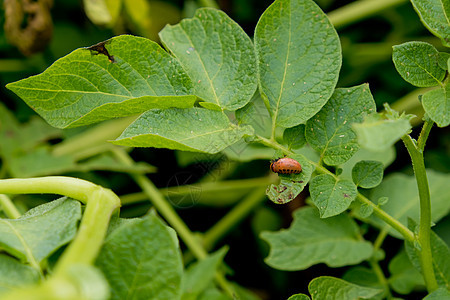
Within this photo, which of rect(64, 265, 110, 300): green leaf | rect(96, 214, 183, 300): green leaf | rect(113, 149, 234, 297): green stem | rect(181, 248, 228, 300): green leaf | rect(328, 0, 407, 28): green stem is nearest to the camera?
rect(64, 265, 110, 300): green leaf

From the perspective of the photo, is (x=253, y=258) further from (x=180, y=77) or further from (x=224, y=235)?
(x=180, y=77)

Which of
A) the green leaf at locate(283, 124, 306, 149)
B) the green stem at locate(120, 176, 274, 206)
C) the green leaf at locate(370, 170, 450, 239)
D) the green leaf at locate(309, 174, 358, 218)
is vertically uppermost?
the green leaf at locate(283, 124, 306, 149)

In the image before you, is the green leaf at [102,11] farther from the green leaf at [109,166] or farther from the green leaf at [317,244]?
the green leaf at [317,244]

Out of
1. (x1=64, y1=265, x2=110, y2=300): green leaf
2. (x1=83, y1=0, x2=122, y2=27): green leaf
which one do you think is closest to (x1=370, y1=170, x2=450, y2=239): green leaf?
(x1=64, y1=265, x2=110, y2=300): green leaf

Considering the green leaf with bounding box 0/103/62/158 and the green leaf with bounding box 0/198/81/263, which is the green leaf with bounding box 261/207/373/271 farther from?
the green leaf with bounding box 0/103/62/158

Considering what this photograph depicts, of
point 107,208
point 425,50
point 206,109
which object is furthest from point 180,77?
point 425,50

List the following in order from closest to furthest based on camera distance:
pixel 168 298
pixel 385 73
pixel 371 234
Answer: pixel 168 298 < pixel 371 234 < pixel 385 73

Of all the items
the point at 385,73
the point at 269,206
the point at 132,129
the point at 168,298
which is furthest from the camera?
Answer: the point at 385,73
